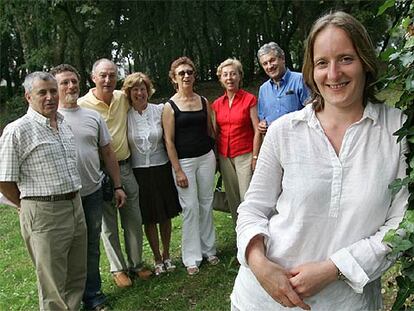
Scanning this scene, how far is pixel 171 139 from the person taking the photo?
4.47 m

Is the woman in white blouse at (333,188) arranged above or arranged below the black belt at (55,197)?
above

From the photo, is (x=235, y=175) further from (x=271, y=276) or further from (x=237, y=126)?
(x=271, y=276)

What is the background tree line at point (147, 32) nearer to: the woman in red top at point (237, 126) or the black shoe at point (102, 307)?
the woman in red top at point (237, 126)

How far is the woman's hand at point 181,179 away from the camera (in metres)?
4.54

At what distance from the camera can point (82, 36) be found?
1697 centimetres

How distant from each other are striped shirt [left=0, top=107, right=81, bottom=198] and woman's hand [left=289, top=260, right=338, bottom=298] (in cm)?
231

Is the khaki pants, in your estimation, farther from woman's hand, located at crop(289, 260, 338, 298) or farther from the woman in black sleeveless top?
woman's hand, located at crop(289, 260, 338, 298)

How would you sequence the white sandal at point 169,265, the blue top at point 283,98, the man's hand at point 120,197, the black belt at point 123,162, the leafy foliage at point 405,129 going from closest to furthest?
the leafy foliage at point 405,129 < the man's hand at point 120,197 < the black belt at point 123,162 < the blue top at point 283,98 < the white sandal at point 169,265

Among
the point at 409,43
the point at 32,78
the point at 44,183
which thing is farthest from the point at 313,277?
the point at 32,78

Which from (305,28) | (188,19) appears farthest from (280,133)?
(188,19)

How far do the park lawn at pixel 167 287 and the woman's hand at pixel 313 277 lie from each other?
7.62ft

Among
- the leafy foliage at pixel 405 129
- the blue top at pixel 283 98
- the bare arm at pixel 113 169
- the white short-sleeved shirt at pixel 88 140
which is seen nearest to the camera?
the leafy foliage at pixel 405 129

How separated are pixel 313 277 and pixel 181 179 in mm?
3185

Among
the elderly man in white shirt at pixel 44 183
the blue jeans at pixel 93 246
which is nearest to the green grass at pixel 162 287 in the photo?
the blue jeans at pixel 93 246
